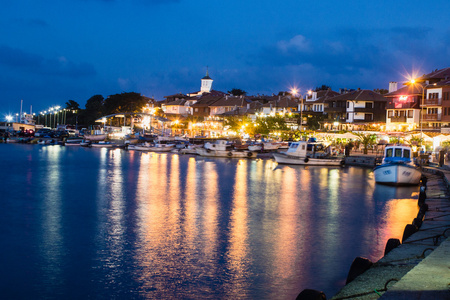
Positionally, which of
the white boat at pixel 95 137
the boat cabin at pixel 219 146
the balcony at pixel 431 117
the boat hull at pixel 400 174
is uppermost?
the balcony at pixel 431 117

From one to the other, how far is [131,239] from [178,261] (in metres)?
3.69

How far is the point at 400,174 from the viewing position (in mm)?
35625

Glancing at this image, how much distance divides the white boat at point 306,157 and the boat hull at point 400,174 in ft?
54.4

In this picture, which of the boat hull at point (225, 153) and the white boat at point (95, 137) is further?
the white boat at point (95, 137)

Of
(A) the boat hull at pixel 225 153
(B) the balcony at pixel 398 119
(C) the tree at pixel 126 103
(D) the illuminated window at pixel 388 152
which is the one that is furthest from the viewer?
(C) the tree at pixel 126 103

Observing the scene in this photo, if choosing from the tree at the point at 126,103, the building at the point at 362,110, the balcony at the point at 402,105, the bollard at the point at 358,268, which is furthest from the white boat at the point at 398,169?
the tree at the point at 126,103

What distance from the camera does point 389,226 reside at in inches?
904

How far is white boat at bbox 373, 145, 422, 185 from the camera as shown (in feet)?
116

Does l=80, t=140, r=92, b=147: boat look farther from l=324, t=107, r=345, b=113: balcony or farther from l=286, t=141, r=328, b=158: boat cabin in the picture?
l=286, t=141, r=328, b=158: boat cabin

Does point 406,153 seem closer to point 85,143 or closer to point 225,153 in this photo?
point 225,153

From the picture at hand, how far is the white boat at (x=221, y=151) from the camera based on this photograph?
69.1 meters

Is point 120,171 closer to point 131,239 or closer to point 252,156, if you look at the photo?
point 252,156

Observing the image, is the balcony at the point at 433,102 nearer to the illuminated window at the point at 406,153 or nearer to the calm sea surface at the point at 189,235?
the illuminated window at the point at 406,153

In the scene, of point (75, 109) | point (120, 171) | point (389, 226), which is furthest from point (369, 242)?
point (75, 109)
